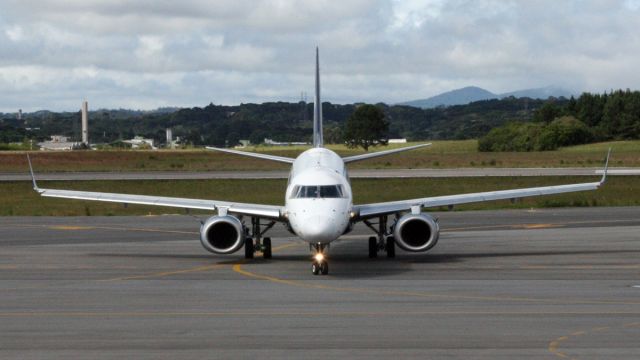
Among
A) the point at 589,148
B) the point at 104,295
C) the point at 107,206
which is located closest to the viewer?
the point at 104,295

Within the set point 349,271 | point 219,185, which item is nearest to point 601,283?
point 349,271

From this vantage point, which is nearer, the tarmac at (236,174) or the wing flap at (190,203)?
the wing flap at (190,203)

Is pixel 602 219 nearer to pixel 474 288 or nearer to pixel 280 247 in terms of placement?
pixel 280 247

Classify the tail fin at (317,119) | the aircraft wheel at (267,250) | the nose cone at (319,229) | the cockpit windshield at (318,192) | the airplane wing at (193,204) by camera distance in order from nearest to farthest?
the nose cone at (319,229) < the cockpit windshield at (318,192) < the airplane wing at (193,204) < the aircraft wheel at (267,250) < the tail fin at (317,119)

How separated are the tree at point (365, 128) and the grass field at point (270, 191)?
4071 inches

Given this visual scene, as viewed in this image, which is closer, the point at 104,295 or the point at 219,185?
the point at 104,295

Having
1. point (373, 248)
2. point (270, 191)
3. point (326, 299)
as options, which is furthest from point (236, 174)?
point (326, 299)

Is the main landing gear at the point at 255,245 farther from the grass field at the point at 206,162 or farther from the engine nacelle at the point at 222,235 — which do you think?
the grass field at the point at 206,162

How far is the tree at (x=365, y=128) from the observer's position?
180 metres

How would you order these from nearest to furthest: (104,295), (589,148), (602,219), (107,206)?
1. (104,295)
2. (602,219)
3. (107,206)
4. (589,148)

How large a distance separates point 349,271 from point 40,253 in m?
11.3

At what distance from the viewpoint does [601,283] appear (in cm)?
2605

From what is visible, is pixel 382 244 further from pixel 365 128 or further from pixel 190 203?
pixel 365 128

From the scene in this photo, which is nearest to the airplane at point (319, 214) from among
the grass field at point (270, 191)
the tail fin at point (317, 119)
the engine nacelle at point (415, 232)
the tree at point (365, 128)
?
the engine nacelle at point (415, 232)
